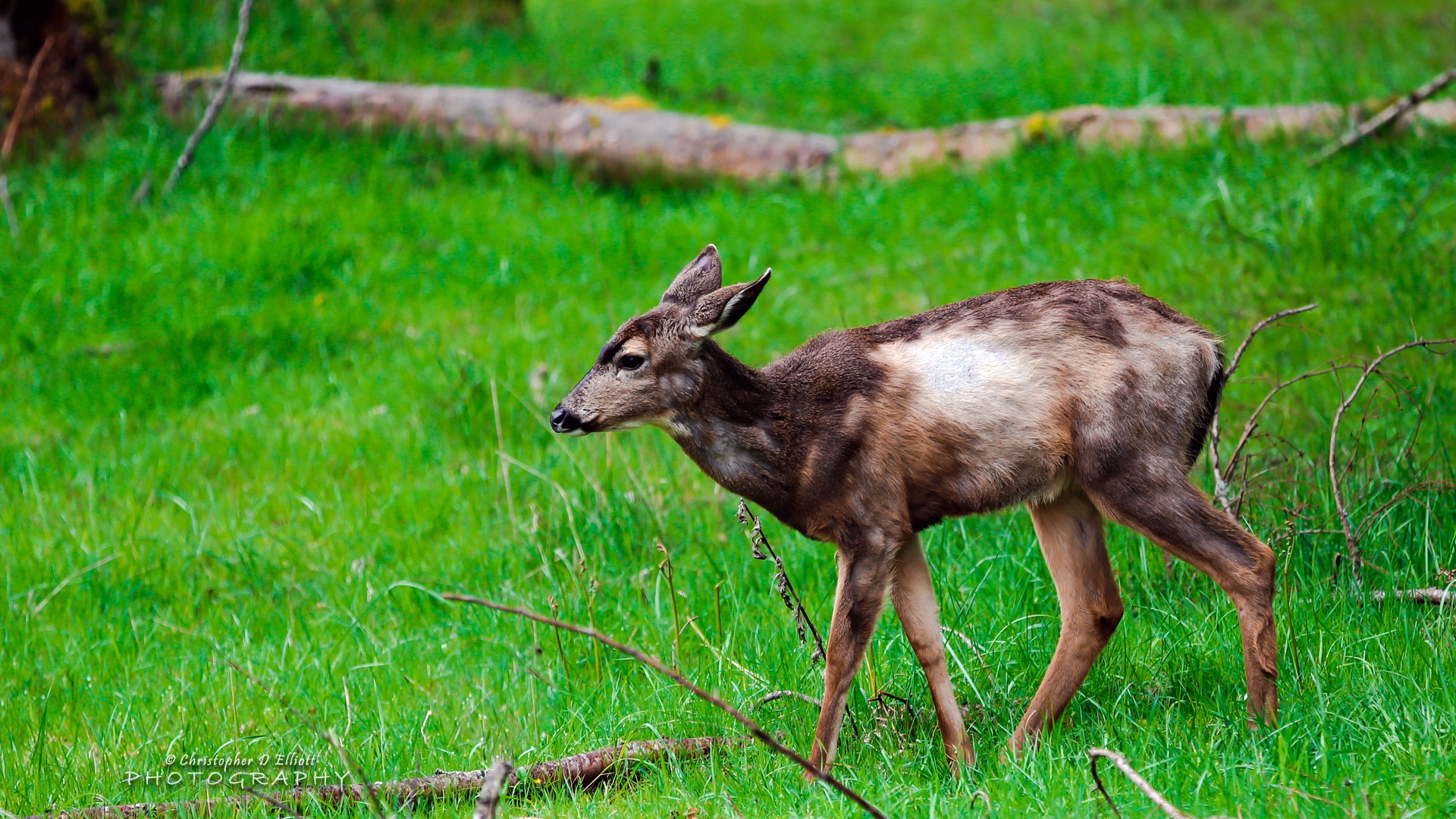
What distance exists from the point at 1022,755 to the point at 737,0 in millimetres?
13465

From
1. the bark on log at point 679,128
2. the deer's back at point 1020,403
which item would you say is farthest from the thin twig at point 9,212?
the deer's back at point 1020,403

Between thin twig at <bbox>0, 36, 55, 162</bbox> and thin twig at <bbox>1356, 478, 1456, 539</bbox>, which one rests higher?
thin twig at <bbox>0, 36, 55, 162</bbox>

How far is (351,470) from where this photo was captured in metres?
6.80

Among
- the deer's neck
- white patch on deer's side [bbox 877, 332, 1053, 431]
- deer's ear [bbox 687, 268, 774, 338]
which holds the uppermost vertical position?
deer's ear [bbox 687, 268, 774, 338]

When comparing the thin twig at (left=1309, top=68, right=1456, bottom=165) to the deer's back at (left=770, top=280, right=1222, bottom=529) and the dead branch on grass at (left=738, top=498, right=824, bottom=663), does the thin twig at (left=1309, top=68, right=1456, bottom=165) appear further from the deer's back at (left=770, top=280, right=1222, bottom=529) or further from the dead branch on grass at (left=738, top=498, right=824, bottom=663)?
the dead branch on grass at (left=738, top=498, right=824, bottom=663)

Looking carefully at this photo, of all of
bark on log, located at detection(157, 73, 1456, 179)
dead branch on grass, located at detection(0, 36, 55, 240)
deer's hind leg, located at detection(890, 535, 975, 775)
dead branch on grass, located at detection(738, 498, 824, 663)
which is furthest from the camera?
dead branch on grass, located at detection(0, 36, 55, 240)

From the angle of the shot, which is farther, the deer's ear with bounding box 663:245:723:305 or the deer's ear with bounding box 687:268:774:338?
the deer's ear with bounding box 663:245:723:305

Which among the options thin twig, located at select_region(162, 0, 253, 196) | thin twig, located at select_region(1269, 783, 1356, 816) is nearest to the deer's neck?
thin twig, located at select_region(1269, 783, 1356, 816)

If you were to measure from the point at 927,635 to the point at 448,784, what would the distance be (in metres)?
1.54

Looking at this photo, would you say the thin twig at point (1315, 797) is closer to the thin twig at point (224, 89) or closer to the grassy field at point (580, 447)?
the grassy field at point (580, 447)

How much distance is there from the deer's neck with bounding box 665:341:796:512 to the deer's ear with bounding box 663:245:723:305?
188mm

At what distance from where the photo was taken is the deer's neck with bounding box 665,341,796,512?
3.85 meters

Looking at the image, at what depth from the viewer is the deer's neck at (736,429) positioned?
3.85 m

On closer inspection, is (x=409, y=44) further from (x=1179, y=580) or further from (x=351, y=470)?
(x=1179, y=580)
